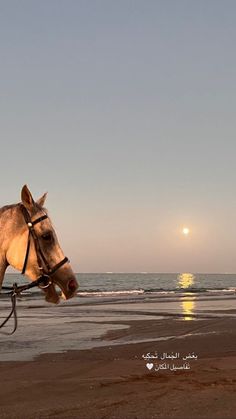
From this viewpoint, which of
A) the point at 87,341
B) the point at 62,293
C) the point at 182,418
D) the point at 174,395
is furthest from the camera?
the point at 87,341

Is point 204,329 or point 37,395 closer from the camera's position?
point 37,395

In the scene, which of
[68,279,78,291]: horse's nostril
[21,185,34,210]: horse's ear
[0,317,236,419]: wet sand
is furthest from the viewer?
[0,317,236,419]: wet sand

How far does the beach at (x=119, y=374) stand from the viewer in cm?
712

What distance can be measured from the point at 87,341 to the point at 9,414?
28.1 ft

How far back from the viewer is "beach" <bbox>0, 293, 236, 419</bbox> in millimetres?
7121

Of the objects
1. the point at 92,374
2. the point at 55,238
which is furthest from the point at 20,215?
the point at 92,374

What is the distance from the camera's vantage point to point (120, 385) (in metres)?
8.69

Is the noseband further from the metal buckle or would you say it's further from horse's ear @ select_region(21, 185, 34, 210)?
horse's ear @ select_region(21, 185, 34, 210)

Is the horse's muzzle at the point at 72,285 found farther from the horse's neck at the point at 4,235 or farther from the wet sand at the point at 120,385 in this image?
the wet sand at the point at 120,385

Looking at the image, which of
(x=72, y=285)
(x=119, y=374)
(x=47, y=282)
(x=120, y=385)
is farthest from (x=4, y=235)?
(x=119, y=374)

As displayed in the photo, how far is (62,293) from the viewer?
4.38 metres

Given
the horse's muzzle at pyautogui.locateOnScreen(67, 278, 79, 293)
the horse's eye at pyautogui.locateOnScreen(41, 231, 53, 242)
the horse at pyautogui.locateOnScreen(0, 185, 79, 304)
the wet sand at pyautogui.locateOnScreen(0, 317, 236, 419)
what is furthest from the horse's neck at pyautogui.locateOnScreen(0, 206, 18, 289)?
the wet sand at pyautogui.locateOnScreen(0, 317, 236, 419)

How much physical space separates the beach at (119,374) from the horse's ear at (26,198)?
3661mm

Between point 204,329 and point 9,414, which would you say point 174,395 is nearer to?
point 9,414
